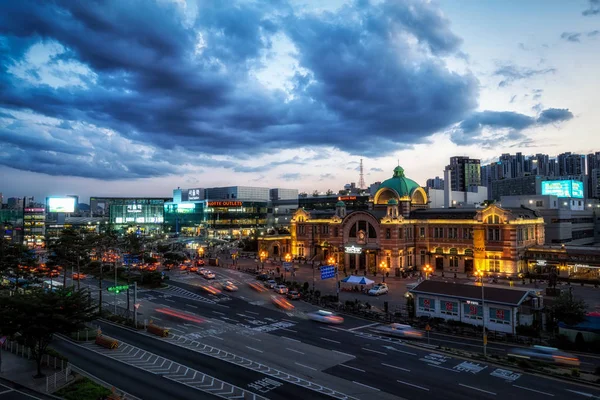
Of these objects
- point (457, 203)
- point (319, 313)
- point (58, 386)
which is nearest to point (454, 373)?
point (319, 313)

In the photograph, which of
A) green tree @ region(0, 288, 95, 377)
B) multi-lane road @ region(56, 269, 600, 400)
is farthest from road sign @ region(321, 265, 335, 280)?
green tree @ region(0, 288, 95, 377)

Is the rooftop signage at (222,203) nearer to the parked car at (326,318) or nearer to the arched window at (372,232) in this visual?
the arched window at (372,232)

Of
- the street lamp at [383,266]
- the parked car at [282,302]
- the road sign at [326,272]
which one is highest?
the road sign at [326,272]

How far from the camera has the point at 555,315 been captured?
144ft

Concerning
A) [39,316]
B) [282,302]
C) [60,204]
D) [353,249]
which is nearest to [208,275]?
[282,302]

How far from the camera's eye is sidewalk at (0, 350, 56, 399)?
3200cm

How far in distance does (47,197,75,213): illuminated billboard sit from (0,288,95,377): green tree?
177295 mm

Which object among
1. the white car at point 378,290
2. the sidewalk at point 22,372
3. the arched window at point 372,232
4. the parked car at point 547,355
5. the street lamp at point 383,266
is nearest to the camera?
the sidewalk at point 22,372

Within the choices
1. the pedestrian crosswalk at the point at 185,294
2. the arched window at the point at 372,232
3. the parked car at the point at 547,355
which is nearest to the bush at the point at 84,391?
A: the pedestrian crosswalk at the point at 185,294

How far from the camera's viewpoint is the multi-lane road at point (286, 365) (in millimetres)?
30375

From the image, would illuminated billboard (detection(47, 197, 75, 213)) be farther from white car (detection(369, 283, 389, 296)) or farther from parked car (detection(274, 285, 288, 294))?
white car (detection(369, 283, 389, 296))

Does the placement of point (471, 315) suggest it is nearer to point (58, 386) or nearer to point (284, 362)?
point (284, 362)

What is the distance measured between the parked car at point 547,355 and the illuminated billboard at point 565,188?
301ft

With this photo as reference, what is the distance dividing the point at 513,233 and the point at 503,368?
159ft
